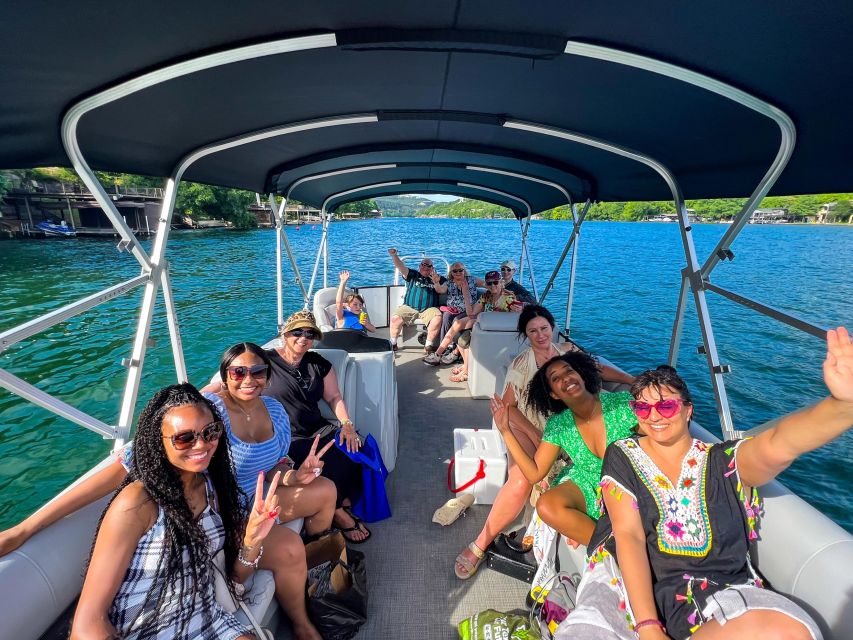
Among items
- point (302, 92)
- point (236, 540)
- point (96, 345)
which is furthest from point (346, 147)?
point (96, 345)

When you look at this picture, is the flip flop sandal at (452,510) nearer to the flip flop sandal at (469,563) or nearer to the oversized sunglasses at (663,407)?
the flip flop sandal at (469,563)

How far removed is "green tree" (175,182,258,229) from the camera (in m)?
38.1

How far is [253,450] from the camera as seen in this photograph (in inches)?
75.0

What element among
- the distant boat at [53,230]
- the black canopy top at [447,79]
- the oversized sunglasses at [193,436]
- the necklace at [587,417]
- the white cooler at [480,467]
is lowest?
the distant boat at [53,230]

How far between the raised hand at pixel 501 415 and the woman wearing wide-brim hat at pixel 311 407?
2.78 ft

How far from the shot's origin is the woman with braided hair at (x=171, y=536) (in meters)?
1.21

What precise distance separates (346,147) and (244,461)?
8.97 ft

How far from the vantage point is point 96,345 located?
10.4 meters

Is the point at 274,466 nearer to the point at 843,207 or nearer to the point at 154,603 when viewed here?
the point at 154,603

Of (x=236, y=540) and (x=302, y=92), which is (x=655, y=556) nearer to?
(x=236, y=540)

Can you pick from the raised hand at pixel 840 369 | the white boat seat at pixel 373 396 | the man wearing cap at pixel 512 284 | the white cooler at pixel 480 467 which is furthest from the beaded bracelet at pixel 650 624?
the man wearing cap at pixel 512 284

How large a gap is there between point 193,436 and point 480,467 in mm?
1755

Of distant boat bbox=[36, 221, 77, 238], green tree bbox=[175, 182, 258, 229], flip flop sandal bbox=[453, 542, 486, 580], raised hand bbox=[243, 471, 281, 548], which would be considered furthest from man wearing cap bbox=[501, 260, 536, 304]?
distant boat bbox=[36, 221, 77, 238]

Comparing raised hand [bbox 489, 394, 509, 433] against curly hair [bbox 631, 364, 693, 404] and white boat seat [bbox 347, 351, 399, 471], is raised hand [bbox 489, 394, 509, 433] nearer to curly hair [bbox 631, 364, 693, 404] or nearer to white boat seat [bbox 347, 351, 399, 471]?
curly hair [bbox 631, 364, 693, 404]
